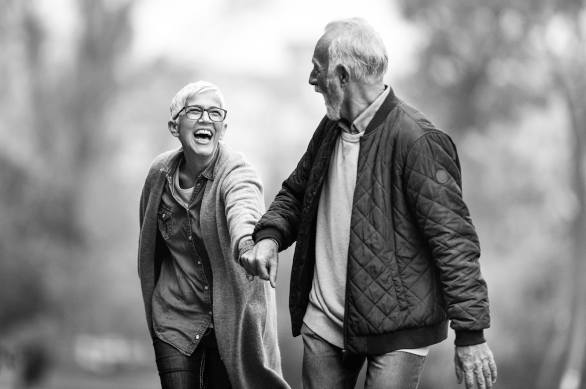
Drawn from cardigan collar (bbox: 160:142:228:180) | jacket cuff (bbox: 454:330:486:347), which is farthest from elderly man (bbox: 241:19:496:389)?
cardigan collar (bbox: 160:142:228:180)

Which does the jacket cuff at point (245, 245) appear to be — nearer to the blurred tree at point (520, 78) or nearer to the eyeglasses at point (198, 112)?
the eyeglasses at point (198, 112)

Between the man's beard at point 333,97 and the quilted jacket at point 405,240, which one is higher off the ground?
the man's beard at point 333,97

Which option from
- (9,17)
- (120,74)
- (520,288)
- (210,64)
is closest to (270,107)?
(210,64)

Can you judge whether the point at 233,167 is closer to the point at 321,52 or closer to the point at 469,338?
the point at 321,52

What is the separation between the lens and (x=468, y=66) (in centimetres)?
1912

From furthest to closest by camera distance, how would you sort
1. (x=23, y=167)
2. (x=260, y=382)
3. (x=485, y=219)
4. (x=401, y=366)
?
(x=23, y=167) → (x=485, y=219) → (x=260, y=382) → (x=401, y=366)

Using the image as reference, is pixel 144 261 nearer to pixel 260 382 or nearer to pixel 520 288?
pixel 260 382

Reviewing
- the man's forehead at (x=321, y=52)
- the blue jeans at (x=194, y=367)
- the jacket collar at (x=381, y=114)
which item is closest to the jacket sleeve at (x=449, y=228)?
the jacket collar at (x=381, y=114)

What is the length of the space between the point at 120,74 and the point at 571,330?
14.9 metres

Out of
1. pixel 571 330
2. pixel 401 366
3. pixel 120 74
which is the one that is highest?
pixel 120 74

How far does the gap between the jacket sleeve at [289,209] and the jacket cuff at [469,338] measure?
892 mm

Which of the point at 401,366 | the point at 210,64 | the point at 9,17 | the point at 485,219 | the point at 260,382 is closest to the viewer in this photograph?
the point at 401,366

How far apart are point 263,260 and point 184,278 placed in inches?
Answer: 35.7

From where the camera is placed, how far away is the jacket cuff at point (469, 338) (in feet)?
10.6
